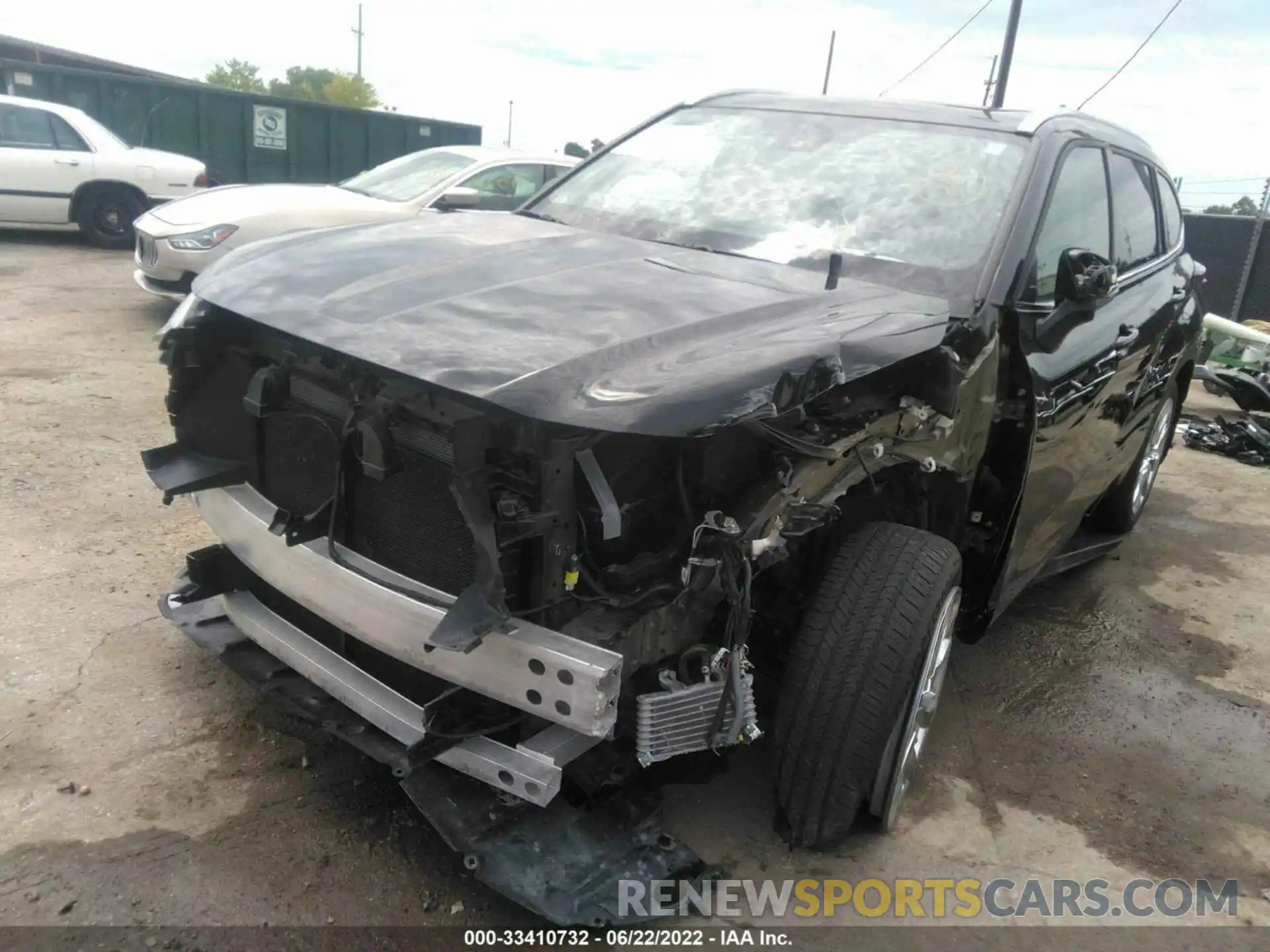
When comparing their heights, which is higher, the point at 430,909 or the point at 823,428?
the point at 823,428

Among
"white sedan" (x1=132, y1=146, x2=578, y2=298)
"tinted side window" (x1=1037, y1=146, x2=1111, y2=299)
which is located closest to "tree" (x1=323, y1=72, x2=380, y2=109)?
"white sedan" (x1=132, y1=146, x2=578, y2=298)

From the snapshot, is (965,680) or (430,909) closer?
(430,909)

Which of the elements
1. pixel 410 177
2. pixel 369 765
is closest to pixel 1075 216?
pixel 369 765

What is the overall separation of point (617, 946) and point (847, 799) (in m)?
0.68

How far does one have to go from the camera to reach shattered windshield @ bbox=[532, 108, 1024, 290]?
10.3ft

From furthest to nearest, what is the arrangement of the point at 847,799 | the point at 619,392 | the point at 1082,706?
1. the point at 1082,706
2. the point at 847,799
3. the point at 619,392

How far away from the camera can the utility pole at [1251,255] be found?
11922 millimetres

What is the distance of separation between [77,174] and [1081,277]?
37.8ft

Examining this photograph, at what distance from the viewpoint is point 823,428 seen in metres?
2.43

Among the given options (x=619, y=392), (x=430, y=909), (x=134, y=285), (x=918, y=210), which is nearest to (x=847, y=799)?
(x=430, y=909)

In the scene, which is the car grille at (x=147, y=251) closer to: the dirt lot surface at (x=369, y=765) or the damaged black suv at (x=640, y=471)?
the dirt lot surface at (x=369, y=765)

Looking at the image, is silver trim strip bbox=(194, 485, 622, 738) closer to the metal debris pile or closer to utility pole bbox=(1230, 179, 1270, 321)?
the metal debris pile

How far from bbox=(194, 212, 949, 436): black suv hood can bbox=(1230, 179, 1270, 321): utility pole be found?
455 inches

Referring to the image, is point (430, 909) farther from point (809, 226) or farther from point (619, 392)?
point (809, 226)
